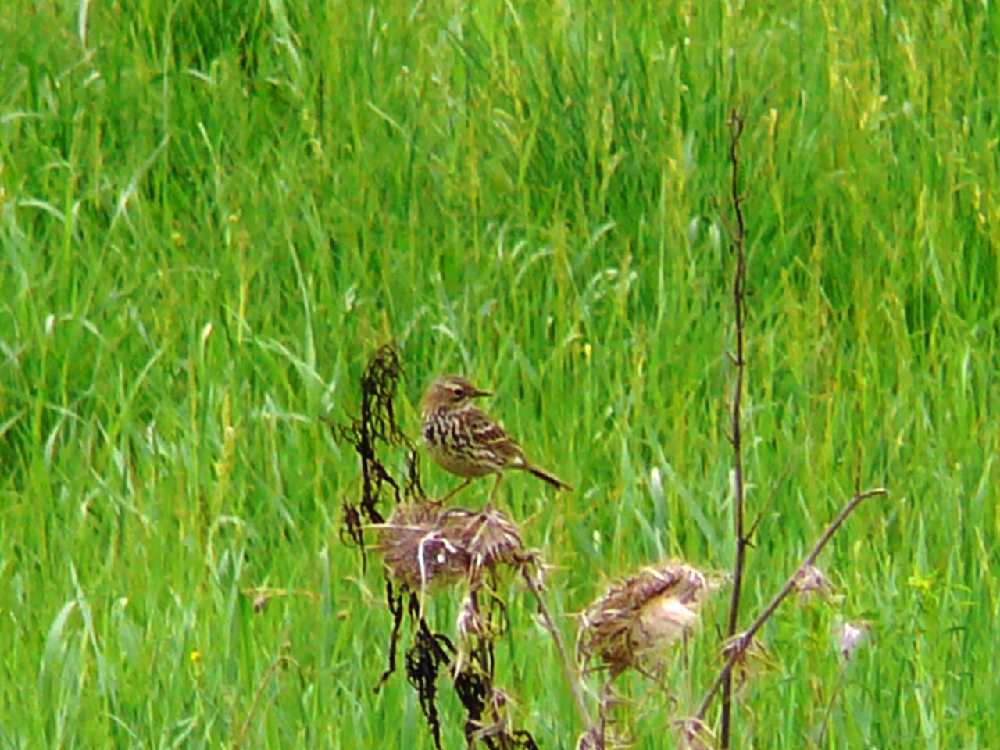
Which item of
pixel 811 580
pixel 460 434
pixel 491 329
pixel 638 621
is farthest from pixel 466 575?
pixel 491 329

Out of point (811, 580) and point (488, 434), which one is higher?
point (811, 580)

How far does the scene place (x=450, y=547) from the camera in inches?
98.4

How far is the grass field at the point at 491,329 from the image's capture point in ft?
11.8

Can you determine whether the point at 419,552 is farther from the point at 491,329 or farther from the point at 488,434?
the point at 491,329

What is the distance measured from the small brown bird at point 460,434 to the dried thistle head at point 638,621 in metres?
0.79

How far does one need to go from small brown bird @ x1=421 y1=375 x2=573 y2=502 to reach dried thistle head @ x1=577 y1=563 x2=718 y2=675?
79 centimetres

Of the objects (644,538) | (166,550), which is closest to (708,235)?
(644,538)

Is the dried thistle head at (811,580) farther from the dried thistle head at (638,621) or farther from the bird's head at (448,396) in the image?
the bird's head at (448,396)

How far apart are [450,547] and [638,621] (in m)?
0.24

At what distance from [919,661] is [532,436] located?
3.87ft

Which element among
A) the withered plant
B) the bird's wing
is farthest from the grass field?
the withered plant

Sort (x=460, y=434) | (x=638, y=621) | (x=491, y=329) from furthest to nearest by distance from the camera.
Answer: (x=491, y=329) → (x=460, y=434) → (x=638, y=621)

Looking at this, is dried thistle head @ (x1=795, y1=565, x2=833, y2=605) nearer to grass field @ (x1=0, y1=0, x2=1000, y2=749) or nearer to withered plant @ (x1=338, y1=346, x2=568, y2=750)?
withered plant @ (x1=338, y1=346, x2=568, y2=750)

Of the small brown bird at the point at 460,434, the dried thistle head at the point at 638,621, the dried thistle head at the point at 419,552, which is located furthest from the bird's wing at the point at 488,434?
the dried thistle head at the point at 638,621
